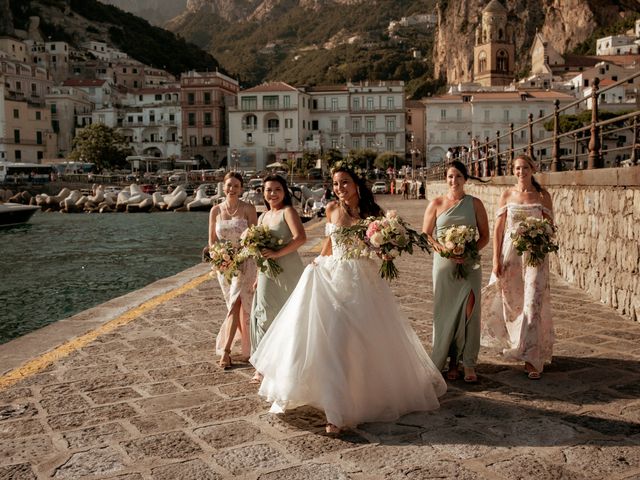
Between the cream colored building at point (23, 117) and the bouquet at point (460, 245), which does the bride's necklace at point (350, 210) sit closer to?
the bouquet at point (460, 245)

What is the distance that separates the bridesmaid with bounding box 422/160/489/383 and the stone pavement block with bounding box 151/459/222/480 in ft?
7.88

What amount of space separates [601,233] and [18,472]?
23.9 ft

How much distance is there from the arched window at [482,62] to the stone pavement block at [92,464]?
389 ft

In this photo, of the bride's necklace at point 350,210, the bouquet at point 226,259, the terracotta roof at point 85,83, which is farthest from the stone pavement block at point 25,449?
the terracotta roof at point 85,83

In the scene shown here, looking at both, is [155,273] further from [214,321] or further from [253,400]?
[253,400]

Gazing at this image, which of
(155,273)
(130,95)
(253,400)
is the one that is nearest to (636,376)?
(253,400)

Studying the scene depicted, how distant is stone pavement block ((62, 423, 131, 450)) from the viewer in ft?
13.8

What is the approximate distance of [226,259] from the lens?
605 centimetres

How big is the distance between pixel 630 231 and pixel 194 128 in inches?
3390

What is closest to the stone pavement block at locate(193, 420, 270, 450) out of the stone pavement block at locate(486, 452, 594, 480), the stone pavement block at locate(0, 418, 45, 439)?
the stone pavement block at locate(0, 418, 45, 439)

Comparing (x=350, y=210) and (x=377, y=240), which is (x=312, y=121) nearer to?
(x=350, y=210)

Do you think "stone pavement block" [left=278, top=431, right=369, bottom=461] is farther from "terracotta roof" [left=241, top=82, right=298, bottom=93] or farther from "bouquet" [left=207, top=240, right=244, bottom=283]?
"terracotta roof" [left=241, top=82, right=298, bottom=93]

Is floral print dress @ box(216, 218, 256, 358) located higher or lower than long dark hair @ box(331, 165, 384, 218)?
lower

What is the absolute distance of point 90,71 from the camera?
413 feet
